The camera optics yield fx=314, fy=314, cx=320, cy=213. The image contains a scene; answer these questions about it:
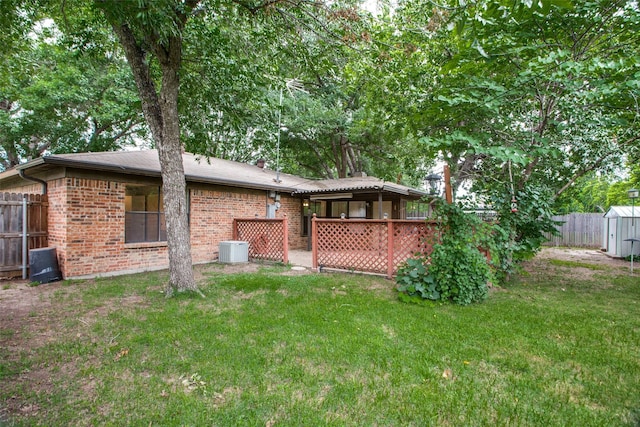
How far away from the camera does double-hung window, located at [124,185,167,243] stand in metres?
7.54

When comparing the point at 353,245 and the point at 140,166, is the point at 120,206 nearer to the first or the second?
the point at 140,166

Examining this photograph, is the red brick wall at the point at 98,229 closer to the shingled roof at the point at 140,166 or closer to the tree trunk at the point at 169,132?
the shingled roof at the point at 140,166

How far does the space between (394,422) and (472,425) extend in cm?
50

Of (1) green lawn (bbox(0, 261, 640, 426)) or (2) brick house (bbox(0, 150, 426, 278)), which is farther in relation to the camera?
(2) brick house (bbox(0, 150, 426, 278))

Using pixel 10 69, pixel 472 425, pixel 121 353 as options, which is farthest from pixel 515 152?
pixel 10 69

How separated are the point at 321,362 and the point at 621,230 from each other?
40.1 feet

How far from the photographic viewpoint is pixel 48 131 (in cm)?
1505

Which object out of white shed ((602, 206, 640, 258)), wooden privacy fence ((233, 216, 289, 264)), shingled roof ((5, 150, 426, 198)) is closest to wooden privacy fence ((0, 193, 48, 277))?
shingled roof ((5, 150, 426, 198))

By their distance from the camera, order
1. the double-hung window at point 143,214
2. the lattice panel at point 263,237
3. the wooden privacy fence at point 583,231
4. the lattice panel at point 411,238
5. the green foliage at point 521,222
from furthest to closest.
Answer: the wooden privacy fence at point 583,231 < the lattice panel at point 263,237 < the double-hung window at point 143,214 < the lattice panel at point 411,238 < the green foliage at point 521,222

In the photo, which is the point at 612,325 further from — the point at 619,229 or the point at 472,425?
the point at 619,229

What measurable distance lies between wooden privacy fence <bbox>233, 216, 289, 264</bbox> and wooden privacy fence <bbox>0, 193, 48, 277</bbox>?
4.60 meters

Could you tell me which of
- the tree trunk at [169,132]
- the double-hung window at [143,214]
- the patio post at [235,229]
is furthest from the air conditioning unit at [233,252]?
the tree trunk at [169,132]

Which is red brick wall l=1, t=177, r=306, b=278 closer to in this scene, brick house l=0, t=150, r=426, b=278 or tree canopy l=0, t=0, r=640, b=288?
brick house l=0, t=150, r=426, b=278

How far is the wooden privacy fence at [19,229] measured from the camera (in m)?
6.42
